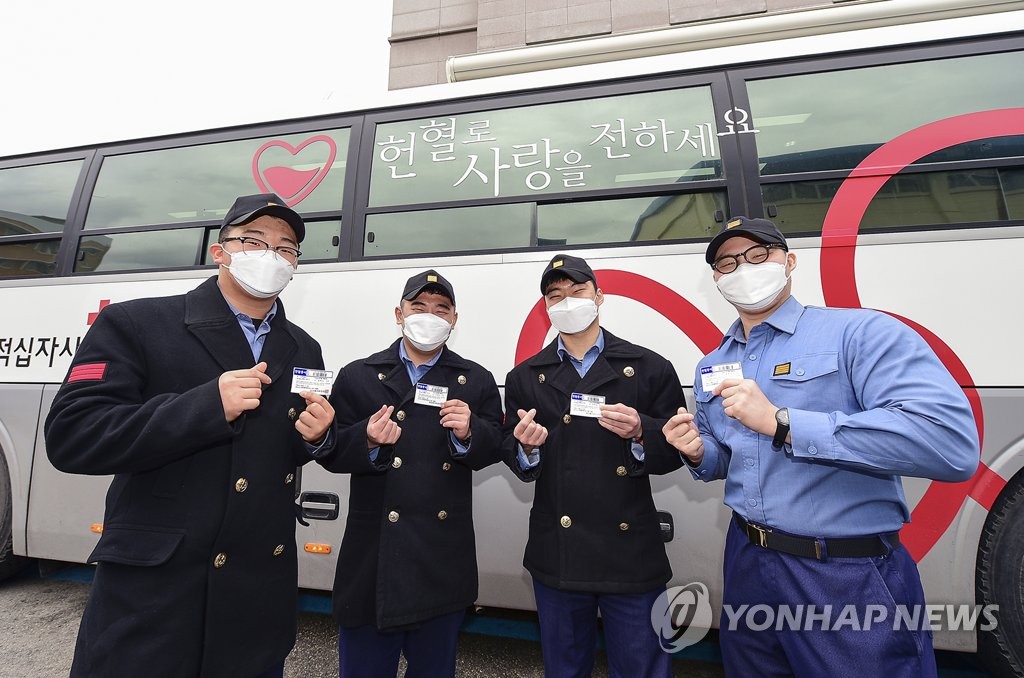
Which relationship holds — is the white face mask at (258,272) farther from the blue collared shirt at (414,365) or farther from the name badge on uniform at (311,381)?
the blue collared shirt at (414,365)

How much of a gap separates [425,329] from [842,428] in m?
1.60

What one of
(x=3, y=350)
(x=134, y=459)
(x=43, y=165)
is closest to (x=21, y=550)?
(x=3, y=350)

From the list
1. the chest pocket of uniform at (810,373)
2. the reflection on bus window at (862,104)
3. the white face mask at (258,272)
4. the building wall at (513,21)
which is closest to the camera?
the chest pocket of uniform at (810,373)

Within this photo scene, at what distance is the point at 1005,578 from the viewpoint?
217 cm

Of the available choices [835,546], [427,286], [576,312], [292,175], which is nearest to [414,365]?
[427,286]

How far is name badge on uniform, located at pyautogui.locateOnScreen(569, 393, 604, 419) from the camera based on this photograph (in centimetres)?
176

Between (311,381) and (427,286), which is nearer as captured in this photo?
(311,381)

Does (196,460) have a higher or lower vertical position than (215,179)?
lower

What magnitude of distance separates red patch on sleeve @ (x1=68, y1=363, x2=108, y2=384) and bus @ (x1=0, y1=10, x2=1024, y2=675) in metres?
1.48

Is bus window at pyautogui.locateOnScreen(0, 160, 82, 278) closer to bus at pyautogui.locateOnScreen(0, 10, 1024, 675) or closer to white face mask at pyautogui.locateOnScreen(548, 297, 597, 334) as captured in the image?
bus at pyautogui.locateOnScreen(0, 10, 1024, 675)

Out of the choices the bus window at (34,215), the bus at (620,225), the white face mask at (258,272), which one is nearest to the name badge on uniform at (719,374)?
the bus at (620,225)

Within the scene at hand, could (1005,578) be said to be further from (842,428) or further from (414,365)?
(414,365)

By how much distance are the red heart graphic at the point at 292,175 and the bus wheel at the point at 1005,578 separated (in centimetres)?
431

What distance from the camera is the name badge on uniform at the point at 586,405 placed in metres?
1.76
